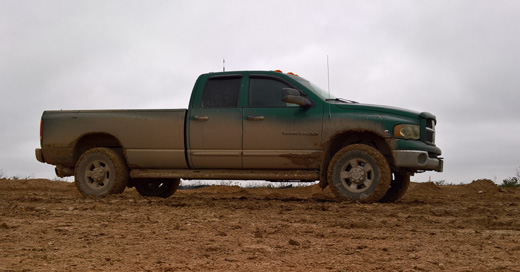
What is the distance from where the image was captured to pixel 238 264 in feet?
12.9

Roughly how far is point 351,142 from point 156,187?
401 centimetres

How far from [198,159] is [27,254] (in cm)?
433

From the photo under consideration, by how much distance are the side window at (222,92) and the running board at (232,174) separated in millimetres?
1032

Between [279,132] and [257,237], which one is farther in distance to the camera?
[279,132]

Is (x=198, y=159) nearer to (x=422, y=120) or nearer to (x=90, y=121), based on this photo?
(x=90, y=121)

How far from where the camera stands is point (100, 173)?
30.5ft

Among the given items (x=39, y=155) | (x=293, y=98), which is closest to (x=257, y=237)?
(x=293, y=98)

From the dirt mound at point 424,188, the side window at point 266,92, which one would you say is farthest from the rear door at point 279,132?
the dirt mound at point 424,188

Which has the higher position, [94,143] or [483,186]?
[94,143]

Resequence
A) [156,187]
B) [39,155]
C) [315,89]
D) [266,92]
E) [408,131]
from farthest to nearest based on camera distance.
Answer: [156,187] → [39,155] → [315,89] → [266,92] → [408,131]

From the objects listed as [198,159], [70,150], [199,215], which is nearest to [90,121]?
[70,150]

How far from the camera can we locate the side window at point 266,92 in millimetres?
8320

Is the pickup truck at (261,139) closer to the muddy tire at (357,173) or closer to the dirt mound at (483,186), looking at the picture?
the muddy tire at (357,173)

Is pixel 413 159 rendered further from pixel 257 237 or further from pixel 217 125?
pixel 257 237
